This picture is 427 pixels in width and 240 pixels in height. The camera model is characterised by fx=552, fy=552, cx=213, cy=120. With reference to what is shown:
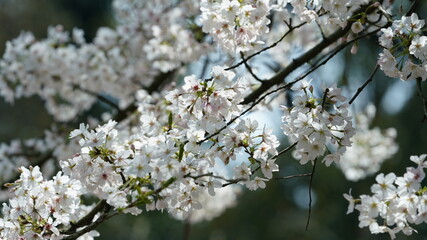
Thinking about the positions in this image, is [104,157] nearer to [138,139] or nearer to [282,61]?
[138,139]

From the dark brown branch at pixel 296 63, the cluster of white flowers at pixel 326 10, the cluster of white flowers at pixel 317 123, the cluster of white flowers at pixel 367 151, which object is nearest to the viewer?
the cluster of white flowers at pixel 317 123

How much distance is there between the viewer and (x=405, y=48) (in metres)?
1.73

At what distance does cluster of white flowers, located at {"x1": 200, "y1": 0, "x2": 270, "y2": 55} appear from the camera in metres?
1.79

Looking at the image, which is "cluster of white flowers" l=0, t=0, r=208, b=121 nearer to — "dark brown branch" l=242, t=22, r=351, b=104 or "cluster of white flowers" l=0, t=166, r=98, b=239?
"dark brown branch" l=242, t=22, r=351, b=104

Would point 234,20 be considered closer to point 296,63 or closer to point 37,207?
point 296,63

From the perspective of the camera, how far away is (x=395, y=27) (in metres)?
A: 1.72

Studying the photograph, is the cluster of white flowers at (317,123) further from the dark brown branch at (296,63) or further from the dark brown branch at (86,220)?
the dark brown branch at (86,220)

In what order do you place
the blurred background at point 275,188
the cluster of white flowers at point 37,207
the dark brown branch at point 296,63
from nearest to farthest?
the cluster of white flowers at point 37,207 → the dark brown branch at point 296,63 → the blurred background at point 275,188

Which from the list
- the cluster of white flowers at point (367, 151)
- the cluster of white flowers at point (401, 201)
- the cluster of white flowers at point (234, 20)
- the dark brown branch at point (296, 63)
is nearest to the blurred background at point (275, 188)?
the cluster of white flowers at point (367, 151)

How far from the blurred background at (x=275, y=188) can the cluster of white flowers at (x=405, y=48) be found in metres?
7.30

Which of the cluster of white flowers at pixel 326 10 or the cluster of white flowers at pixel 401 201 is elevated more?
the cluster of white flowers at pixel 326 10

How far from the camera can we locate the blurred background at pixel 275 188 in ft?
33.9

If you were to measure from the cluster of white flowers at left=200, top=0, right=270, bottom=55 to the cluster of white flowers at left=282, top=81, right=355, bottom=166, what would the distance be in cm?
30

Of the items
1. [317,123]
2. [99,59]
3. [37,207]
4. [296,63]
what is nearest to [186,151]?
[317,123]
